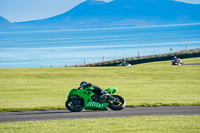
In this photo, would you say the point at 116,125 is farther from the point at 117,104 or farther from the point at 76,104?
the point at 76,104

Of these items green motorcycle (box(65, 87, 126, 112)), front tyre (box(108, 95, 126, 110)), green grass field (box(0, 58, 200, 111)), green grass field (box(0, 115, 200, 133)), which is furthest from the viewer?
green grass field (box(0, 58, 200, 111))

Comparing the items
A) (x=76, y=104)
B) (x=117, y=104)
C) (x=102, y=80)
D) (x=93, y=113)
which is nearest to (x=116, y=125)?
(x=93, y=113)

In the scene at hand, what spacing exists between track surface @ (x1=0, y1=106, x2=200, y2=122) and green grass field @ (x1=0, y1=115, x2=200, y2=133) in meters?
1.35

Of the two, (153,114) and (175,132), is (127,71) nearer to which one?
(153,114)

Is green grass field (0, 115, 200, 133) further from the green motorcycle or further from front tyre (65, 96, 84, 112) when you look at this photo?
front tyre (65, 96, 84, 112)

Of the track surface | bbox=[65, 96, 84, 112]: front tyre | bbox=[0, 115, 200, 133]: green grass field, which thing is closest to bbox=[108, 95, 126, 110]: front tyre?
the track surface

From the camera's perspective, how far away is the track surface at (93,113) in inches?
608

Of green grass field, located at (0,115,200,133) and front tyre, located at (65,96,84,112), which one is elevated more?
front tyre, located at (65,96,84,112)

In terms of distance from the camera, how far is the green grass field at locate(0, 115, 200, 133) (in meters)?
12.0

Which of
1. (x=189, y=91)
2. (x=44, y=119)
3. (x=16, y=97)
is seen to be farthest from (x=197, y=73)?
(x=44, y=119)

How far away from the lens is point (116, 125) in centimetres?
1280

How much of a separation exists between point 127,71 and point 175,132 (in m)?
31.6

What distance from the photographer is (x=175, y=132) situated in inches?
453

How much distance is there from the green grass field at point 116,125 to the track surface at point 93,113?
1353mm
